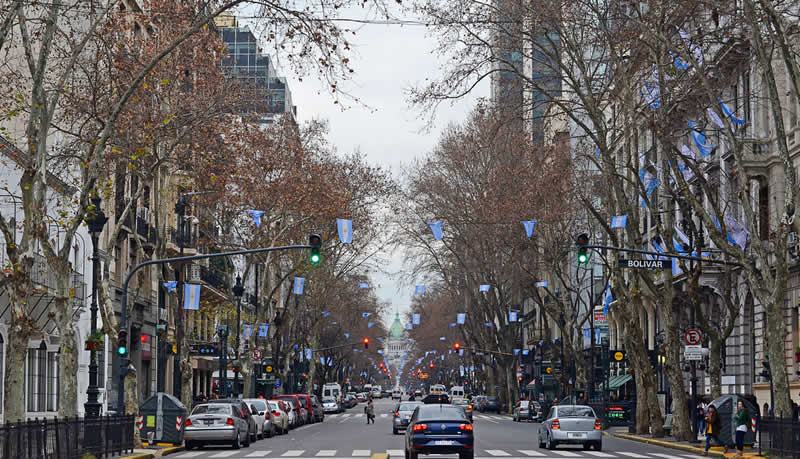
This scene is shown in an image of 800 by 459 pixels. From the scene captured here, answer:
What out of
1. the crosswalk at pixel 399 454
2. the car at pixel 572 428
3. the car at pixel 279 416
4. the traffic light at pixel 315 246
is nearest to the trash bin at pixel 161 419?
the crosswalk at pixel 399 454

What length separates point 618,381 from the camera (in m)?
67.2

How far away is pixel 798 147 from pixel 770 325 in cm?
1355

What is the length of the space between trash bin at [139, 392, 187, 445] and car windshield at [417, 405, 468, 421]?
9898 millimetres

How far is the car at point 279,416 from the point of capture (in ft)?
162

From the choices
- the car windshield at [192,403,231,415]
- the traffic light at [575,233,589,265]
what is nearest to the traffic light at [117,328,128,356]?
the car windshield at [192,403,231,415]

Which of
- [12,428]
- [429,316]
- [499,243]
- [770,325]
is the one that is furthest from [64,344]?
[429,316]

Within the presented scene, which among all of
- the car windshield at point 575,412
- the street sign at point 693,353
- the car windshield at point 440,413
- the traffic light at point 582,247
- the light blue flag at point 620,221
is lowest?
the car windshield at point 575,412

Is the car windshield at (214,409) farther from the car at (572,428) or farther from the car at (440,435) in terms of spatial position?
the car at (572,428)

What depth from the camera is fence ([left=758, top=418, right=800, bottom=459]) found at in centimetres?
2619

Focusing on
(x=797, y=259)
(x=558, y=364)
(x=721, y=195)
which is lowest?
(x=558, y=364)

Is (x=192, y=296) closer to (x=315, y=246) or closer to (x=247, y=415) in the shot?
(x=247, y=415)

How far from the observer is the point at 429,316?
14950cm

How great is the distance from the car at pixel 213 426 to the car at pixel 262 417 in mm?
7035

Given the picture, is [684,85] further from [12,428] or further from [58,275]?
[12,428]
